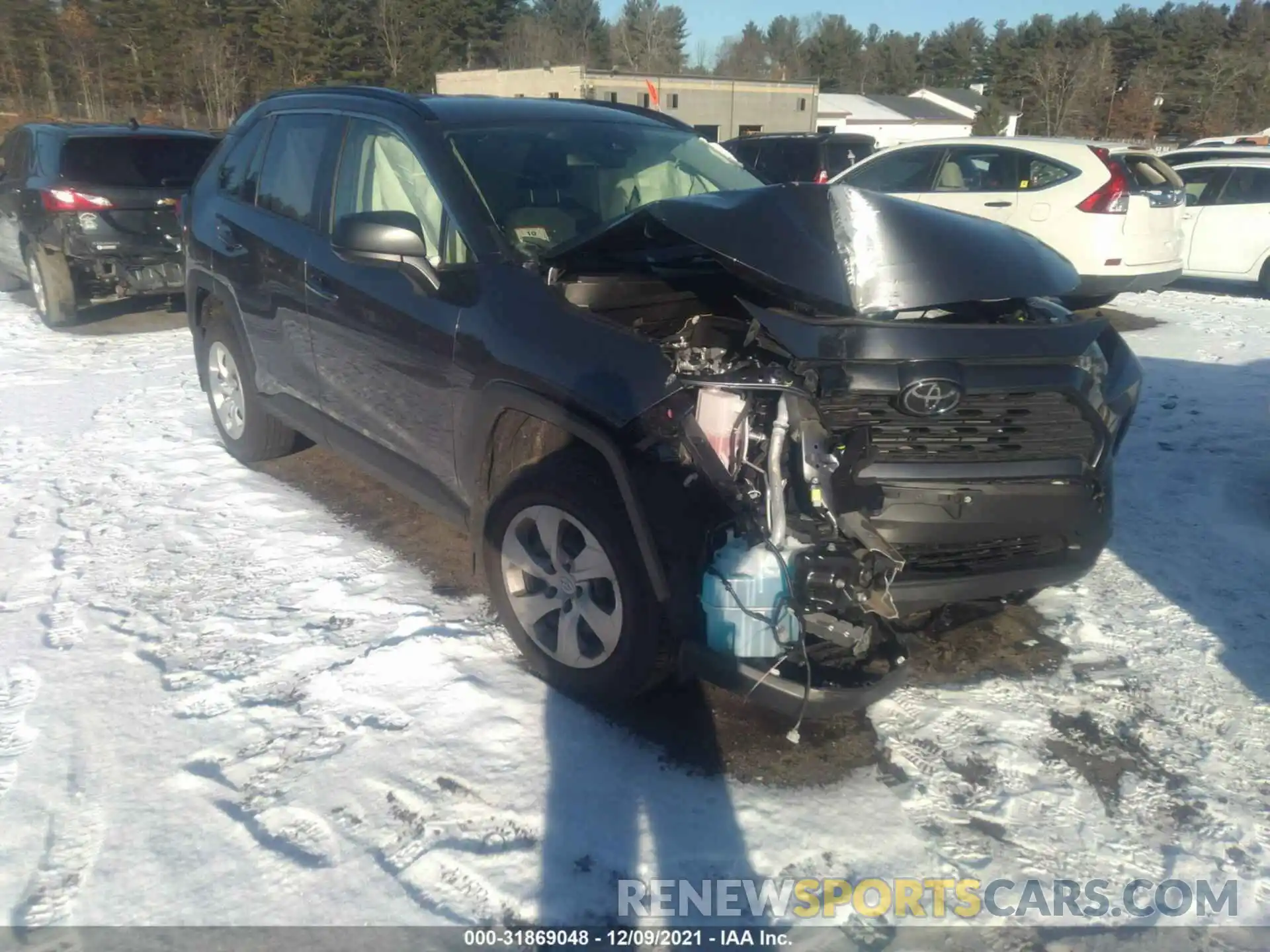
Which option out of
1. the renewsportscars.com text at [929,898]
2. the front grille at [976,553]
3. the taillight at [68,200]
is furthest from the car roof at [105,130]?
the renewsportscars.com text at [929,898]

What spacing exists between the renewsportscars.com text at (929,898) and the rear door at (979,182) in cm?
810

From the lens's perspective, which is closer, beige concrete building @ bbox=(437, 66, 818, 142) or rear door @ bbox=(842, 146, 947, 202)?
rear door @ bbox=(842, 146, 947, 202)

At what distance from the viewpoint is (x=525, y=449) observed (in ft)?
11.2

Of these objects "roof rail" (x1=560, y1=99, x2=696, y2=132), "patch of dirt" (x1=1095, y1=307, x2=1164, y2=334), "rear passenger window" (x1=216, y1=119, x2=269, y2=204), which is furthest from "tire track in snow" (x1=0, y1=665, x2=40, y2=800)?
"patch of dirt" (x1=1095, y1=307, x2=1164, y2=334)

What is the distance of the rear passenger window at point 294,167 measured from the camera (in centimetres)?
441

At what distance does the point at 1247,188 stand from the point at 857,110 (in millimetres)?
51488

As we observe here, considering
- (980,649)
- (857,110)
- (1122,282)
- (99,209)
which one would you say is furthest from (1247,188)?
(857,110)

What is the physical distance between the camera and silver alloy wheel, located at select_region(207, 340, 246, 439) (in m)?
5.41

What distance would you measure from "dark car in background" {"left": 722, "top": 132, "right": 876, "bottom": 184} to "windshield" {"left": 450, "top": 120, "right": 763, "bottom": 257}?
32.5 ft

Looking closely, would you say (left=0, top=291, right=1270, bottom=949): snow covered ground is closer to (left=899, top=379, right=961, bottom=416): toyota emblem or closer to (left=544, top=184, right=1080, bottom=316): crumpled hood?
(left=899, top=379, right=961, bottom=416): toyota emblem

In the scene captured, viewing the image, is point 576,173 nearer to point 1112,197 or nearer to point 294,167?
point 294,167

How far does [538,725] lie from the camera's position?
3172 millimetres

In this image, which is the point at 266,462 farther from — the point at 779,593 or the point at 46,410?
the point at 779,593

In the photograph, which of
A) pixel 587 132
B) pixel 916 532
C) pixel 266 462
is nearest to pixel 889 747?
pixel 916 532
